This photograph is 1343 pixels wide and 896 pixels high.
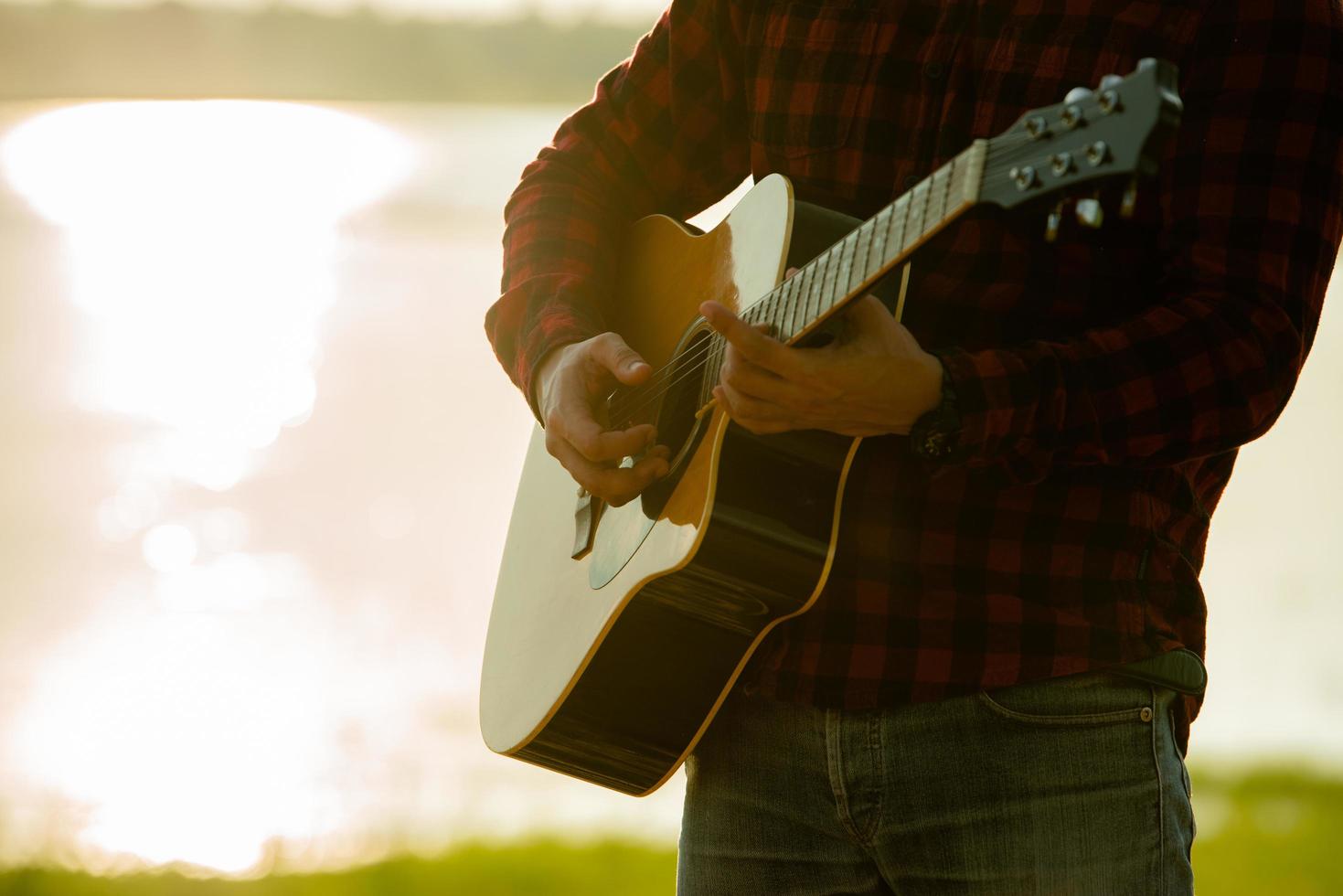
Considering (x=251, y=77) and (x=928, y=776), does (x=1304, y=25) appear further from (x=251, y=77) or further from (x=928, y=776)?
(x=251, y=77)

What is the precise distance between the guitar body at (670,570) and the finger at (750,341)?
0.13 m

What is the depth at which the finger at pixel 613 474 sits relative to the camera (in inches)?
46.5

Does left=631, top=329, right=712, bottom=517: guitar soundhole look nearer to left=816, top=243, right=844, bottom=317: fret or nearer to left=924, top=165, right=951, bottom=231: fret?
left=816, top=243, right=844, bottom=317: fret

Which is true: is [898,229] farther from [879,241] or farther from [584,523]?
[584,523]

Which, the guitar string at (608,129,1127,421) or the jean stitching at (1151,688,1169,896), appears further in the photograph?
the guitar string at (608,129,1127,421)

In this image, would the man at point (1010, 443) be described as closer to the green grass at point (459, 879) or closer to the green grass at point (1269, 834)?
the green grass at point (459, 879)

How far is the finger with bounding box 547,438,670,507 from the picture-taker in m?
1.18

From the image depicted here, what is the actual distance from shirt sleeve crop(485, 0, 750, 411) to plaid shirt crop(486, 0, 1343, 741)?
18cm

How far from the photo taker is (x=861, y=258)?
92 cm

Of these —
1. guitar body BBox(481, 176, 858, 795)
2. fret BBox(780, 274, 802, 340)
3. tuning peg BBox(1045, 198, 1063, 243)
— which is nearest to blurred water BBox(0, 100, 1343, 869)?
guitar body BBox(481, 176, 858, 795)

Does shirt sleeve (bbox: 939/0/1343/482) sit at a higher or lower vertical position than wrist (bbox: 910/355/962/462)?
higher

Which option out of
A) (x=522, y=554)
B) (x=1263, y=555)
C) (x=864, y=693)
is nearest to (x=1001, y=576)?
(x=864, y=693)

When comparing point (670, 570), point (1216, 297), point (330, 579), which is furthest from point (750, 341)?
point (330, 579)

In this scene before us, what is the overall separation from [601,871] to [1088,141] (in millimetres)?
2646
